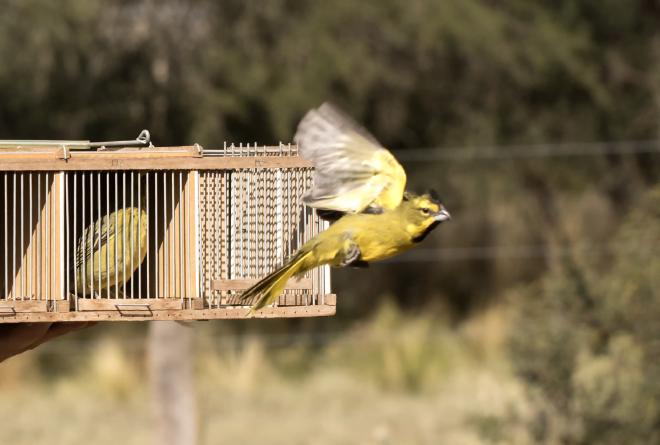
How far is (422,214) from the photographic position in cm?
557

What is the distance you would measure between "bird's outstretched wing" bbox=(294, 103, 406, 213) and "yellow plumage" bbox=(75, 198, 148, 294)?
794mm

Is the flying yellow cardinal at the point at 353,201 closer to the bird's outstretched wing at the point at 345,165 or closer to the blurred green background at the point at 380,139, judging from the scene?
the bird's outstretched wing at the point at 345,165

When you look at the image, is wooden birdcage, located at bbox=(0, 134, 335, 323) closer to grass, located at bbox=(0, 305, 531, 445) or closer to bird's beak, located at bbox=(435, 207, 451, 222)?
bird's beak, located at bbox=(435, 207, 451, 222)

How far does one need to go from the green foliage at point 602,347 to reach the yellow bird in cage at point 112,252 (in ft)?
19.5

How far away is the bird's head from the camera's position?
553cm

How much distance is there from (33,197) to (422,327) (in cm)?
1275

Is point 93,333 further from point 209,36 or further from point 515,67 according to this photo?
point 515,67

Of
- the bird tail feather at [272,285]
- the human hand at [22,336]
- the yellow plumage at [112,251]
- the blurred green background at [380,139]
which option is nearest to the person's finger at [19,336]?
the human hand at [22,336]

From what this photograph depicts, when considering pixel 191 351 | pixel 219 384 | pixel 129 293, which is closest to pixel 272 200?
pixel 129 293

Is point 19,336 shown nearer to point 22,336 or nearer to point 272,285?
point 22,336

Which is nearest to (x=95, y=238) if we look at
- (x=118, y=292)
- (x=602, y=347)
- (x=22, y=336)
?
(x=118, y=292)

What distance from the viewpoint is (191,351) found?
11.1m

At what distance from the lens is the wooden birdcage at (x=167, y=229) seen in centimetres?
549

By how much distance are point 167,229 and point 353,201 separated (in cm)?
85
